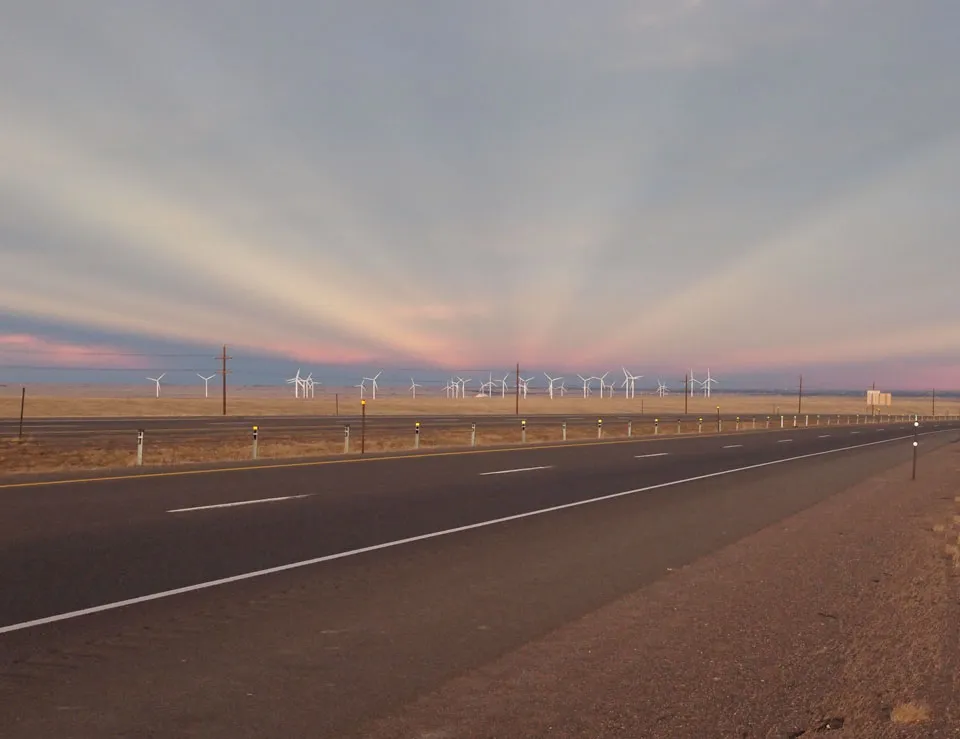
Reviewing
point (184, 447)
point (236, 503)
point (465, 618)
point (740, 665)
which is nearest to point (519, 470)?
point (236, 503)

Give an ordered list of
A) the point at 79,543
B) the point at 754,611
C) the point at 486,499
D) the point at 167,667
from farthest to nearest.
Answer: the point at 486,499, the point at 79,543, the point at 754,611, the point at 167,667

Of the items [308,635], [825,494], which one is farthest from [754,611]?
[825,494]

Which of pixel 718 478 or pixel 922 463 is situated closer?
pixel 718 478

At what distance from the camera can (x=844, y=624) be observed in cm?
686

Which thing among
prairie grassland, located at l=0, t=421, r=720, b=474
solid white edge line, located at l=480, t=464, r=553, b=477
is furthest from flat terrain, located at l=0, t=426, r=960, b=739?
prairie grassland, located at l=0, t=421, r=720, b=474

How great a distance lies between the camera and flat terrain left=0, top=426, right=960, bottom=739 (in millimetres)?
4812

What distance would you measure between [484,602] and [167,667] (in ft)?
9.96

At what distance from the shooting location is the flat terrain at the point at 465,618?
4.81 metres

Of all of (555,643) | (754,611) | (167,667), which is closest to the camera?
(167,667)

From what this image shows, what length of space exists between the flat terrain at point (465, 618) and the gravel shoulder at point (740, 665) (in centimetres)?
3

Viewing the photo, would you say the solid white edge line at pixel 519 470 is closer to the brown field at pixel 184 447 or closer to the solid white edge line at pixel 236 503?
the solid white edge line at pixel 236 503

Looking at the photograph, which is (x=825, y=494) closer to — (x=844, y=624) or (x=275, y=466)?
(x=844, y=624)

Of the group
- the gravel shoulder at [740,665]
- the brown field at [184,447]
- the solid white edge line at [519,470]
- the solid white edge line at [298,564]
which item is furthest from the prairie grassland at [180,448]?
the gravel shoulder at [740,665]

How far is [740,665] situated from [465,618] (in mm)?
2411
